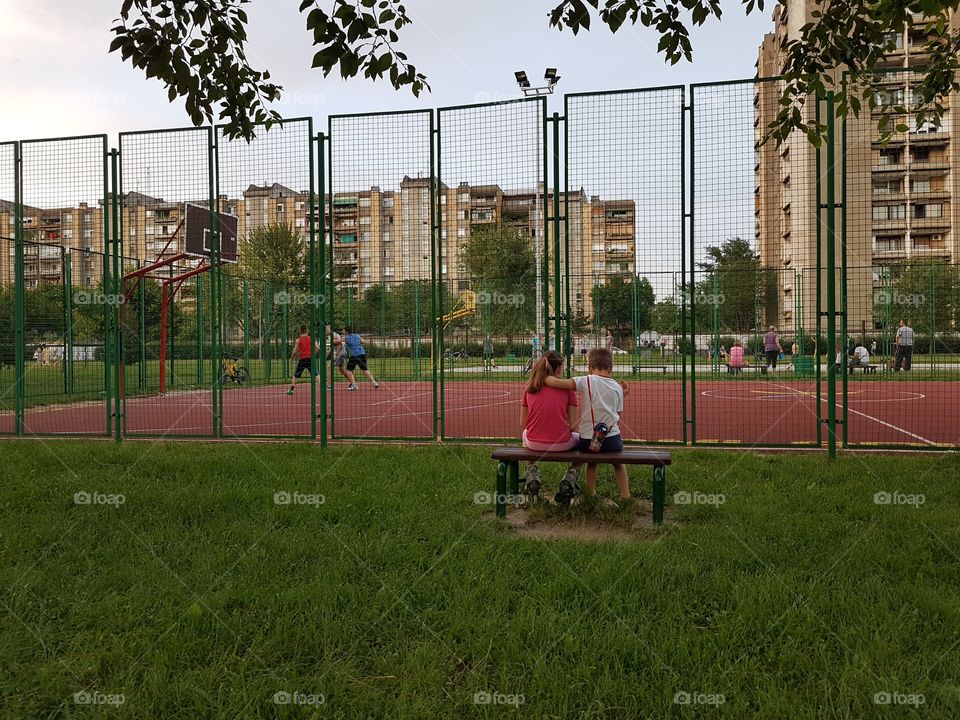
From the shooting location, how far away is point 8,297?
14023 mm

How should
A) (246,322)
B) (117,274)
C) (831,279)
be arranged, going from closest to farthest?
(831,279) → (117,274) → (246,322)

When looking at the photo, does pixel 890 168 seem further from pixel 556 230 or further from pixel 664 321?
pixel 556 230

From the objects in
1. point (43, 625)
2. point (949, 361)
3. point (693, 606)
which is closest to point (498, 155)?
point (693, 606)

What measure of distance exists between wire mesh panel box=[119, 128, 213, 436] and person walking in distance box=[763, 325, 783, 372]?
1559cm

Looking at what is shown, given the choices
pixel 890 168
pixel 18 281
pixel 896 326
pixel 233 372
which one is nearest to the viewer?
pixel 18 281

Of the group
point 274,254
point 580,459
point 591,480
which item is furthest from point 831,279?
point 274,254

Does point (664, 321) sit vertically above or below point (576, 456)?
above

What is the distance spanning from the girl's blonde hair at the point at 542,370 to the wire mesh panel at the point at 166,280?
5.21m

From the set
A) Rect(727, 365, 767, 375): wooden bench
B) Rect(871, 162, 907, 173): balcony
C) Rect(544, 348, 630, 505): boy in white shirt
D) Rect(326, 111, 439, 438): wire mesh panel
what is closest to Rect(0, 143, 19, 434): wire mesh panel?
Rect(326, 111, 439, 438): wire mesh panel

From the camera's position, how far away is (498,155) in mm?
8219

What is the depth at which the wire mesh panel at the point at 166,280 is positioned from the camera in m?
9.23

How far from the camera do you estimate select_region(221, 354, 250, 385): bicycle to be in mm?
19570

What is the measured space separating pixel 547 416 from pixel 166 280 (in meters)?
12.8

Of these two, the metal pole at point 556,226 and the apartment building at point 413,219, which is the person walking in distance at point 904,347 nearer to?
the apartment building at point 413,219
